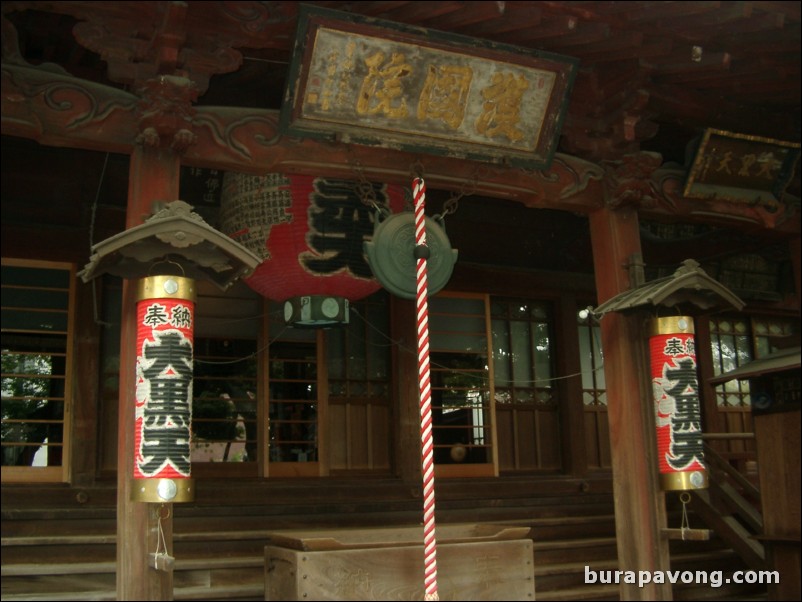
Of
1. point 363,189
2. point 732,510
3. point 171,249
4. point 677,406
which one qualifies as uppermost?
point 363,189

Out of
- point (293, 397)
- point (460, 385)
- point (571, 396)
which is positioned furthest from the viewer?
point (571, 396)

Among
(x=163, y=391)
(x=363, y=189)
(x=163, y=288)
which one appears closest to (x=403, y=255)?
(x=363, y=189)

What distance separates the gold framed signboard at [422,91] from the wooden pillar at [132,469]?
3.05 ft

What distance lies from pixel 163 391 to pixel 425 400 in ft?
5.47

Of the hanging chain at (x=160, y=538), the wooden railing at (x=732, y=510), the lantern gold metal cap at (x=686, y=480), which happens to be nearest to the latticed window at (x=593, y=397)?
the wooden railing at (x=732, y=510)

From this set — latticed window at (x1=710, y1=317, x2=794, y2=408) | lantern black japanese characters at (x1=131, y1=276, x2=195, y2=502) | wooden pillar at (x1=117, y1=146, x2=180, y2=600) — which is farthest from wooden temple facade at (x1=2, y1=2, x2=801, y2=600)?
latticed window at (x1=710, y1=317, x2=794, y2=408)

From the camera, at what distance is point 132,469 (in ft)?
16.2

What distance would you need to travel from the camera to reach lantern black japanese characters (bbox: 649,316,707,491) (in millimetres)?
6078

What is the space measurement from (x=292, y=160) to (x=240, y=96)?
157cm

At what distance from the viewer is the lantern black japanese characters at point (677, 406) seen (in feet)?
19.9

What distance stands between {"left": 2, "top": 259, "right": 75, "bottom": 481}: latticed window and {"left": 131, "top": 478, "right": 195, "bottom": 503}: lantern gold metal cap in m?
2.84

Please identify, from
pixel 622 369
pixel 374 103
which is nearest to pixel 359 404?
pixel 622 369

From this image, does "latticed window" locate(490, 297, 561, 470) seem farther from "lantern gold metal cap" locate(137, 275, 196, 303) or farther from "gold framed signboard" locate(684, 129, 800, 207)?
"lantern gold metal cap" locate(137, 275, 196, 303)

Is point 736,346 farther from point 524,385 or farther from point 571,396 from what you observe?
point 524,385
